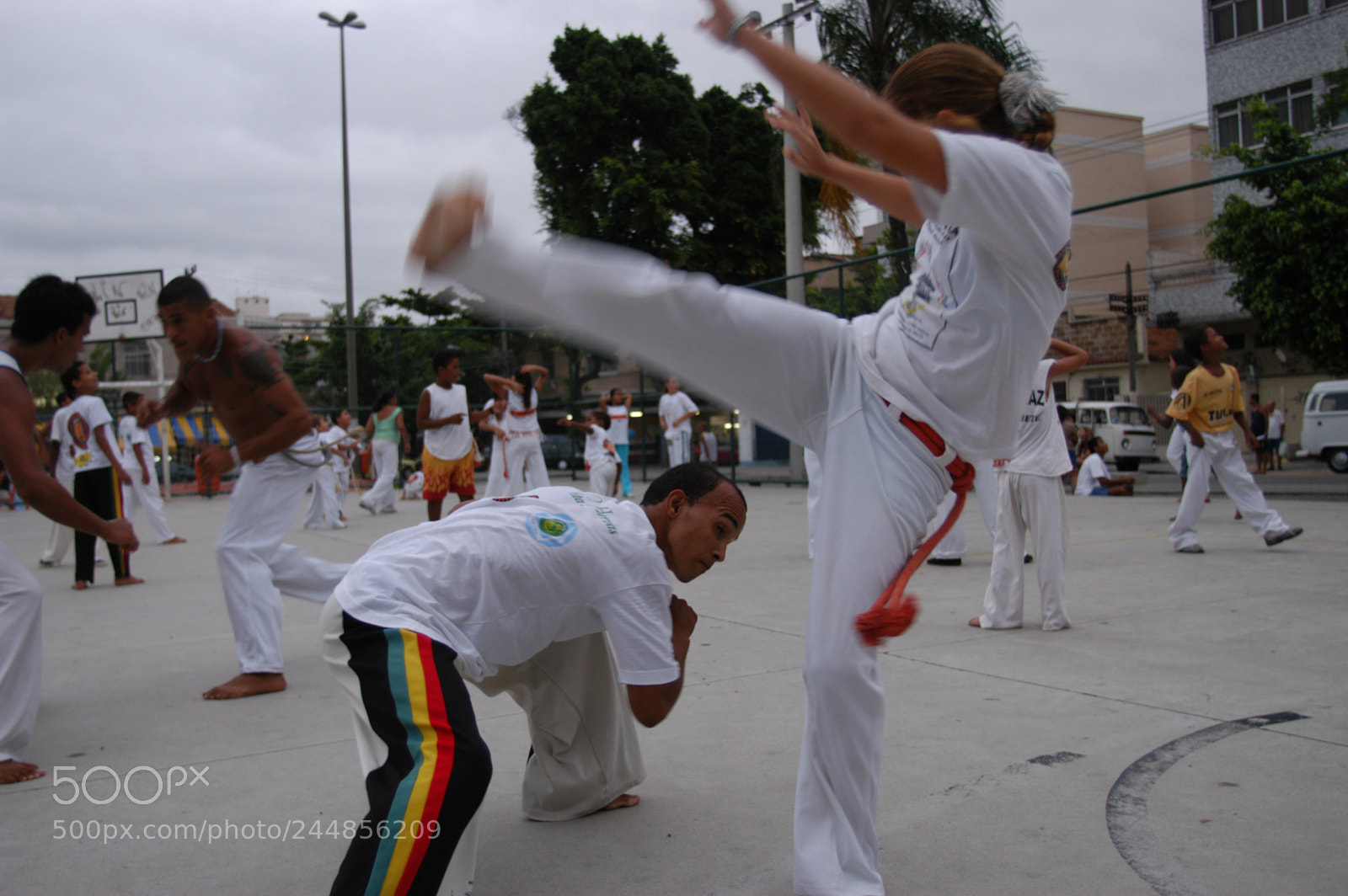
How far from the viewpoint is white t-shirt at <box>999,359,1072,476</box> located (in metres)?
5.16

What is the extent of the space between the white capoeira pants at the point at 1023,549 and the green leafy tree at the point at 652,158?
22.4m

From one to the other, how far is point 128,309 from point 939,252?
2721cm

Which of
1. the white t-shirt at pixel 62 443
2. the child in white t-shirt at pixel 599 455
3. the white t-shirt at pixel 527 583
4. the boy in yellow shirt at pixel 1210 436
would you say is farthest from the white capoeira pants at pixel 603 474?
the white t-shirt at pixel 527 583

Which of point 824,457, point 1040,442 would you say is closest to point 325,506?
point 1040,442

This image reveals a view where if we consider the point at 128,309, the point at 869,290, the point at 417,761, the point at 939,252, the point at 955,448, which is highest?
the point at 128,309

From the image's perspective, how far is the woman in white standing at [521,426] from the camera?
36.0ft

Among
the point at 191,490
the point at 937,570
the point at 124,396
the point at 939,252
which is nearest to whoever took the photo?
the point at 939,252

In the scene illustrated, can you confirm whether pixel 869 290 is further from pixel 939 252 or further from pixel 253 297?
pixel 253 297

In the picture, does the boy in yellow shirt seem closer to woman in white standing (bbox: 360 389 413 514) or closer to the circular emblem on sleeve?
the circular emblem on sleeve

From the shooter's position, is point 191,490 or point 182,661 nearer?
point 182,661

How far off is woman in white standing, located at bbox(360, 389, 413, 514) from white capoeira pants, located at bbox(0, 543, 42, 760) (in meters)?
10.8

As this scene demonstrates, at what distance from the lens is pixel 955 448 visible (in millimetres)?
2031

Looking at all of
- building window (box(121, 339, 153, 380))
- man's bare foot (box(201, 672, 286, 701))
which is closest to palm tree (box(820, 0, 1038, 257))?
man's bare foot (box(201, 672, 286, 701))

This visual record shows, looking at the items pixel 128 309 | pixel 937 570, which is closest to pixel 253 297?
pixel 128 309
